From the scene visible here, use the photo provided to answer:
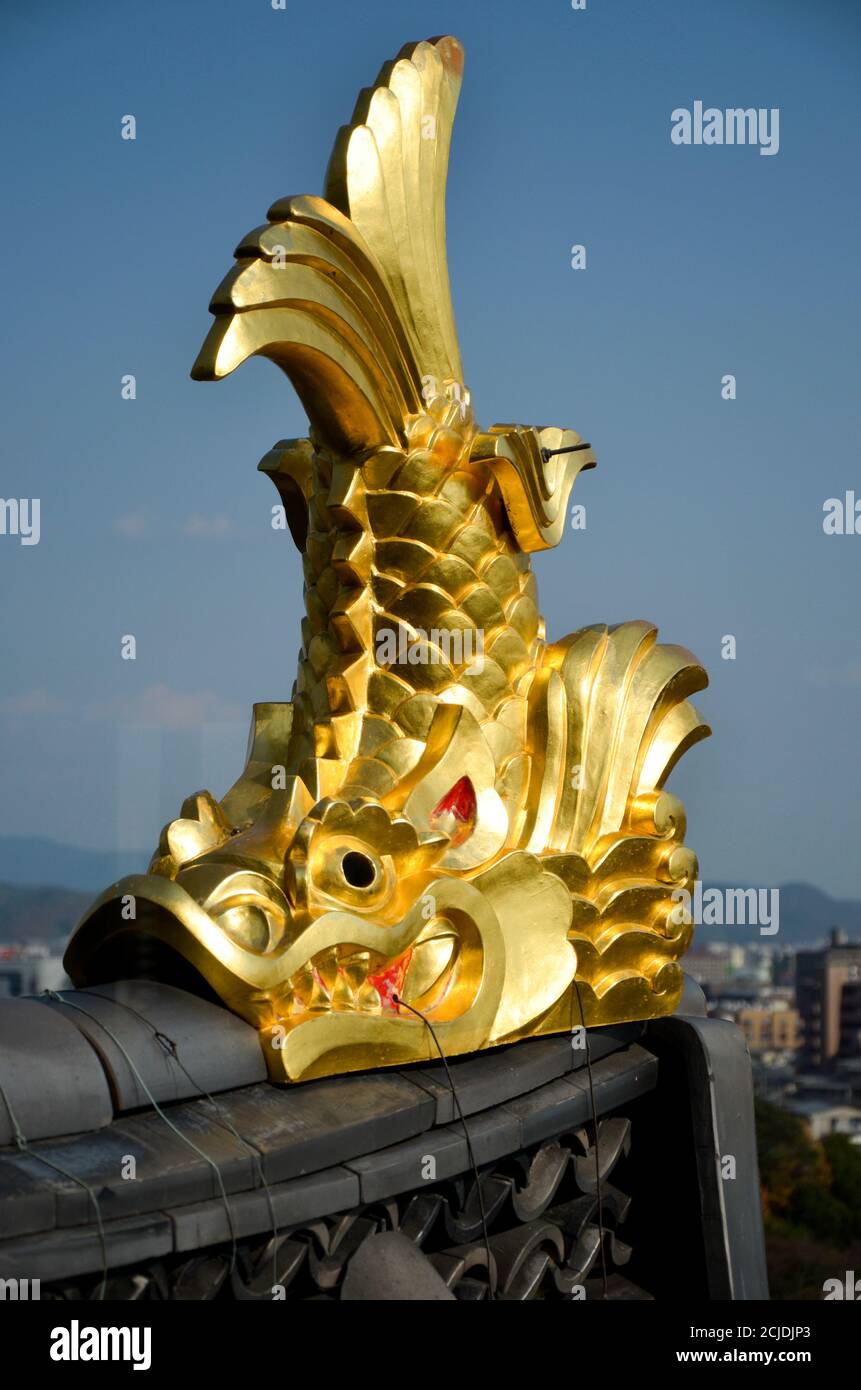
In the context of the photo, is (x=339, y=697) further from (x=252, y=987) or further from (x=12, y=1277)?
(x=12, y=1277)

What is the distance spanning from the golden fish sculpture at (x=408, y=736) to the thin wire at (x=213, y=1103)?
157 millimetres

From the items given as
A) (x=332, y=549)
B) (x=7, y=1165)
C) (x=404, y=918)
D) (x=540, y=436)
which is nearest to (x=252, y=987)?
(x=404, y=918)

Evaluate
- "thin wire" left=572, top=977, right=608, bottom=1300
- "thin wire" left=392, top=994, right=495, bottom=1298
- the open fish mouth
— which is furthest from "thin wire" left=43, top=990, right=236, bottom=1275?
"thin wire" left=572, top=977, right=608, bottom=1300

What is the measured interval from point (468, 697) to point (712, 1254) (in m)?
1.51

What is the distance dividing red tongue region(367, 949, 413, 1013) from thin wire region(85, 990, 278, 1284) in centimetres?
49

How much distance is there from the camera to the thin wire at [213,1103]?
3.01 m

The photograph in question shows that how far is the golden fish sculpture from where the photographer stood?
340 centimetres

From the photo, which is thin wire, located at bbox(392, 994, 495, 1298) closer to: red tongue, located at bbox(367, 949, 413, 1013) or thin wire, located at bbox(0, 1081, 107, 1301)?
red tongue, located at bbox(367, 949, 413, 1013)

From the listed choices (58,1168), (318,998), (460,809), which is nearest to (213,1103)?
(318,998)

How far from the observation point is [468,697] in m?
3.97

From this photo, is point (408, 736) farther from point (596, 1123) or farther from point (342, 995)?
point (596, 1123)

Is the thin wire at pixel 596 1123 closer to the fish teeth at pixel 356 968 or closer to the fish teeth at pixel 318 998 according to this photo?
the fish teeth at pixel 356 968

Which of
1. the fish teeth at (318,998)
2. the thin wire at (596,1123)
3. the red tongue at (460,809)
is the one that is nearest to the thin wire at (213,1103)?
the fish teeth at (318,998)

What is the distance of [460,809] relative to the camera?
384cm
